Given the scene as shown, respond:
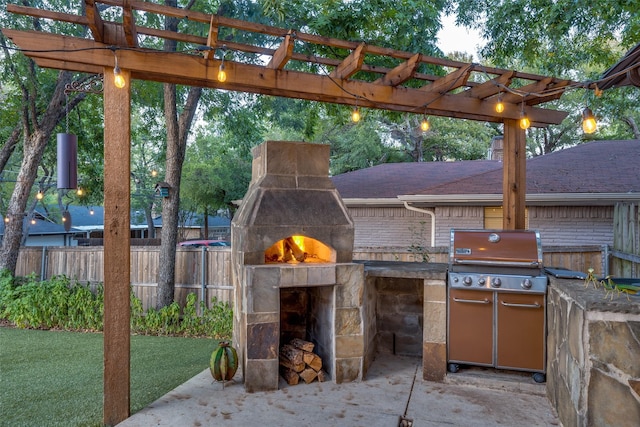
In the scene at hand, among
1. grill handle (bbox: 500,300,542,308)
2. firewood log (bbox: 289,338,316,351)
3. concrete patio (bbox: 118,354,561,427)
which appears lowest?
concrete patio (bbox: 118,354,561,427)

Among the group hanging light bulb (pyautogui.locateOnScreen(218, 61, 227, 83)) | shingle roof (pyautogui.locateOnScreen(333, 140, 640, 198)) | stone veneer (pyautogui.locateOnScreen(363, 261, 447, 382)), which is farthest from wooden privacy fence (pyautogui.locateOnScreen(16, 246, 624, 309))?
hanging light bulb (pyautogui.locateOnScreen(218, 61, 227, 83))

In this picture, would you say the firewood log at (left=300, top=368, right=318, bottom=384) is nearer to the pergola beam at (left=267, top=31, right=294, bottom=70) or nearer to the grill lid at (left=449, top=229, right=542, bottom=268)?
the grill lid at (left=449, top=229, right=542, bottom=268)

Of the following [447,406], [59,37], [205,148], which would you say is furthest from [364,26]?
[205,148]

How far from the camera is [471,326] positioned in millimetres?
3902

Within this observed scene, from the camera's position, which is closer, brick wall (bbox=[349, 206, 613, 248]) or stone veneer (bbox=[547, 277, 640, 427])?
stone veneer (bbox=[547, 277, 640, 427])

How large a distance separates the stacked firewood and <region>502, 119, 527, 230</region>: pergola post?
2.70 metres

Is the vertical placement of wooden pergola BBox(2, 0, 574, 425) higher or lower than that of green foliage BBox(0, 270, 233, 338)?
higher

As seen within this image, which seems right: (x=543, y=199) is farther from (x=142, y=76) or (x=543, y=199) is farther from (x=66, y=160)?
(x=66, y=160)

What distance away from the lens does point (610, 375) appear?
2387mm

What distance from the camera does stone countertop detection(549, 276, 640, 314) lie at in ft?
7.75

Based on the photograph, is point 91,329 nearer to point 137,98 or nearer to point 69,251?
point 69,251

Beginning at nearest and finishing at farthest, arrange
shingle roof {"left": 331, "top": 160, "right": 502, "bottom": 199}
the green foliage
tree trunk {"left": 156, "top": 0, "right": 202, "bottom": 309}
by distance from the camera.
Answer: the green foliage, tree trunk {"left": 156, "top": 0, "right": 202, "bottom": 309}, shingle roof {"left": 331, "top": 160, "right": 502, "bottom": 199}

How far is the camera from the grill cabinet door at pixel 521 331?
369 centimetres

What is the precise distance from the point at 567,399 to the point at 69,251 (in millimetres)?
7613
